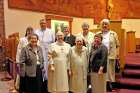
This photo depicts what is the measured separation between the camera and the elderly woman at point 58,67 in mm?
6004

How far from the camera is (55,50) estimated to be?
→ 19.7ft

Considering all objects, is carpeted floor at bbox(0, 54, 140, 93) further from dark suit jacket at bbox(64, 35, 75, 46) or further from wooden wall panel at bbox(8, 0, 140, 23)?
wooden wall panel at bbox(8, 0, 140, 23)

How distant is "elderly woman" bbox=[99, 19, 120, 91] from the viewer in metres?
6.52

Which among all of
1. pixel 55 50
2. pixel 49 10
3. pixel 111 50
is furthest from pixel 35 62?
pixel 49 10

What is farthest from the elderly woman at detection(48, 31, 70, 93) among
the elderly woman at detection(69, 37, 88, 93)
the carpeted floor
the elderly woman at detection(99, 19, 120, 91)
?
the carpeted floor

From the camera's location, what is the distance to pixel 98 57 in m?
6.05

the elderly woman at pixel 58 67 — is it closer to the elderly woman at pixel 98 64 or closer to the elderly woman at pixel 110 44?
the elderly woman at pixel 98 64

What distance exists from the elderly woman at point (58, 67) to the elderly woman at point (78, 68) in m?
0.12

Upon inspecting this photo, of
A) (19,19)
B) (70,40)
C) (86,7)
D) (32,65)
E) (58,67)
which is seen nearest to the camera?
(32,65)

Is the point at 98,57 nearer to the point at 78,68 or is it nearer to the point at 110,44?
the point at 78,68

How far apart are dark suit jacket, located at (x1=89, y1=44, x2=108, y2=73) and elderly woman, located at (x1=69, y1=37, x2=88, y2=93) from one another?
141 millimetres

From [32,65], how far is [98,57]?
1.27 metres

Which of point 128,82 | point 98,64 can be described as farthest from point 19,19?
point 98,64

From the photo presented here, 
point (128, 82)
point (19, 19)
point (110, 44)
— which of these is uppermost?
point (19, 19)
